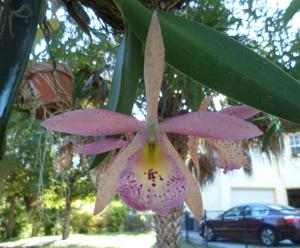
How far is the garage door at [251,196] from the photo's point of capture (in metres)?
13.1

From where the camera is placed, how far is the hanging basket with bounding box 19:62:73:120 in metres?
1.10

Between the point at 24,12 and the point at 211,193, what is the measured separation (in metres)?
13.1

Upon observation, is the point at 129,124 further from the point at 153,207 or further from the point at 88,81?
the point at 88,81

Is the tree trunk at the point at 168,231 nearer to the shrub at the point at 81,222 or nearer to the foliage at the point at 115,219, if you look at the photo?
the shrub at the point at 81,222

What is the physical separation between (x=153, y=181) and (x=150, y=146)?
3 cm

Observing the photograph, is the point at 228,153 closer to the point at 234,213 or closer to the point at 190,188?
the point at 190,188

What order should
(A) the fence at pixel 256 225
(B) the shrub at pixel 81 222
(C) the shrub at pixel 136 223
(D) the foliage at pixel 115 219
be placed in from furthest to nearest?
1. (C) the shrub at pixel 136 223
2. (D) the foliage at pixel 115 219
3. (B) the shrub at pixel 81 222
4. (A) the fence at pixel 256 225

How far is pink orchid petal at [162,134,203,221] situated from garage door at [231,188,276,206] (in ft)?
43.4

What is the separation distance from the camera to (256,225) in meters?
8.85

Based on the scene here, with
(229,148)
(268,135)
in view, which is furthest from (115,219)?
(229,148)

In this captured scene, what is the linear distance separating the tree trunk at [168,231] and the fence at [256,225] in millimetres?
3950

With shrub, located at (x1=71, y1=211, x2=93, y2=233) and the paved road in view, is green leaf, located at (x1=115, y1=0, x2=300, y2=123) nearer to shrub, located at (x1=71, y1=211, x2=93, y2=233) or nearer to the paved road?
the paved road

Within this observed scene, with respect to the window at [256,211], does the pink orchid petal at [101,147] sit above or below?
below

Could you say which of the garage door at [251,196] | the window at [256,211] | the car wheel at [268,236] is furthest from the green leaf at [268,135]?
the garage door at [251,196]
